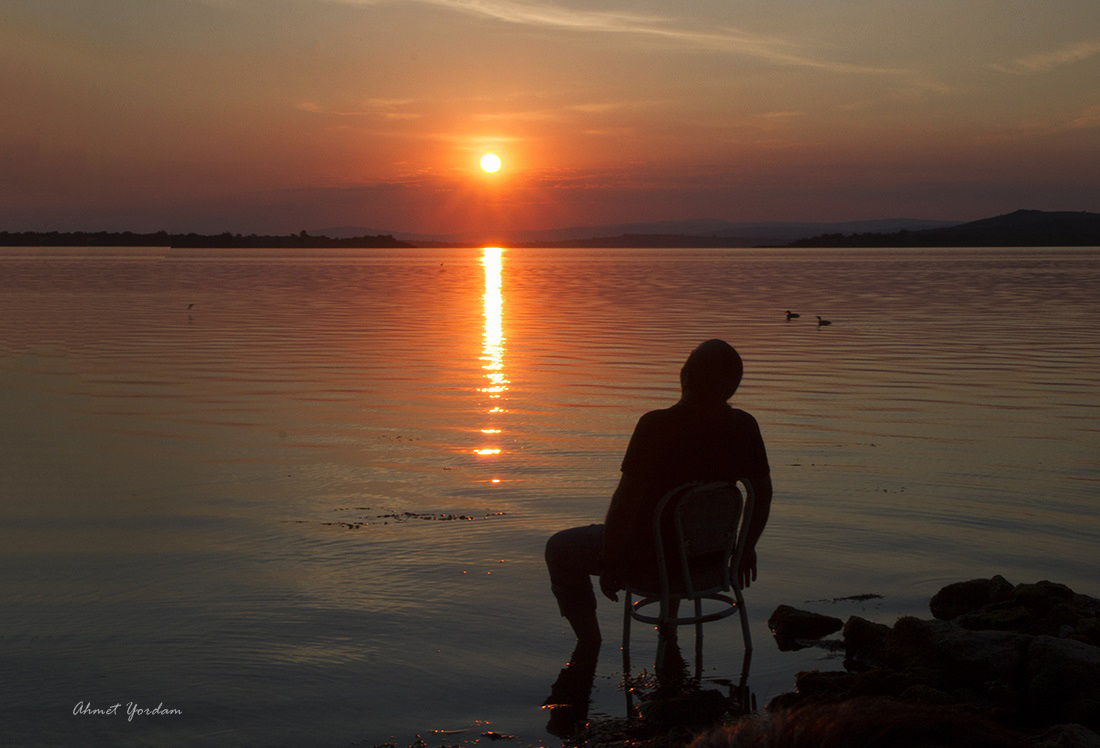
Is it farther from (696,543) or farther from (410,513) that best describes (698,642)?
(410,513)

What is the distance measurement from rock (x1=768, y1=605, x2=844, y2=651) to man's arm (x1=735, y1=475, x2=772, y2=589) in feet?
3.08

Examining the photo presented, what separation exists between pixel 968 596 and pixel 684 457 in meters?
2.55

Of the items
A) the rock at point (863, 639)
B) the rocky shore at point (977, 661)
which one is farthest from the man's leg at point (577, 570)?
the rock at point (863, 639)

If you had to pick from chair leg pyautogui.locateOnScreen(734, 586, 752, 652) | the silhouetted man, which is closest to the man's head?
the silhouetted man

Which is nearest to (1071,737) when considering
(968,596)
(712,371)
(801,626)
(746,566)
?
(746,566)

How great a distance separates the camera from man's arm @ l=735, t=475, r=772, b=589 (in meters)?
5.30

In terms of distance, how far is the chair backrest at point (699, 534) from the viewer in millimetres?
5035

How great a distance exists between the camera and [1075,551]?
795 cm

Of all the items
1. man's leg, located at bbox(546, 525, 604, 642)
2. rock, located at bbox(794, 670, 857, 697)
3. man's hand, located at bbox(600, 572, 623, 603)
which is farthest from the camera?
man's leg, located at bbox(546, 525, 604, 642)

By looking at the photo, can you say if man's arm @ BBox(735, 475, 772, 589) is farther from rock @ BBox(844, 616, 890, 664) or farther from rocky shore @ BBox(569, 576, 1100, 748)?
rock @ BBox(844, 616, 890, 664)

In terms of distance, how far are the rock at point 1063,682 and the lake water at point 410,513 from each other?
3.87ft

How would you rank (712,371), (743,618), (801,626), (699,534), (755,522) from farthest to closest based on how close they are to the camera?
(801,626)
(743,618)
(755,522)
(699,534)
(712,371)

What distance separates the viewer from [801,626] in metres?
6.32

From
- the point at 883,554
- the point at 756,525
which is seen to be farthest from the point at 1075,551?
the point at 756,525
